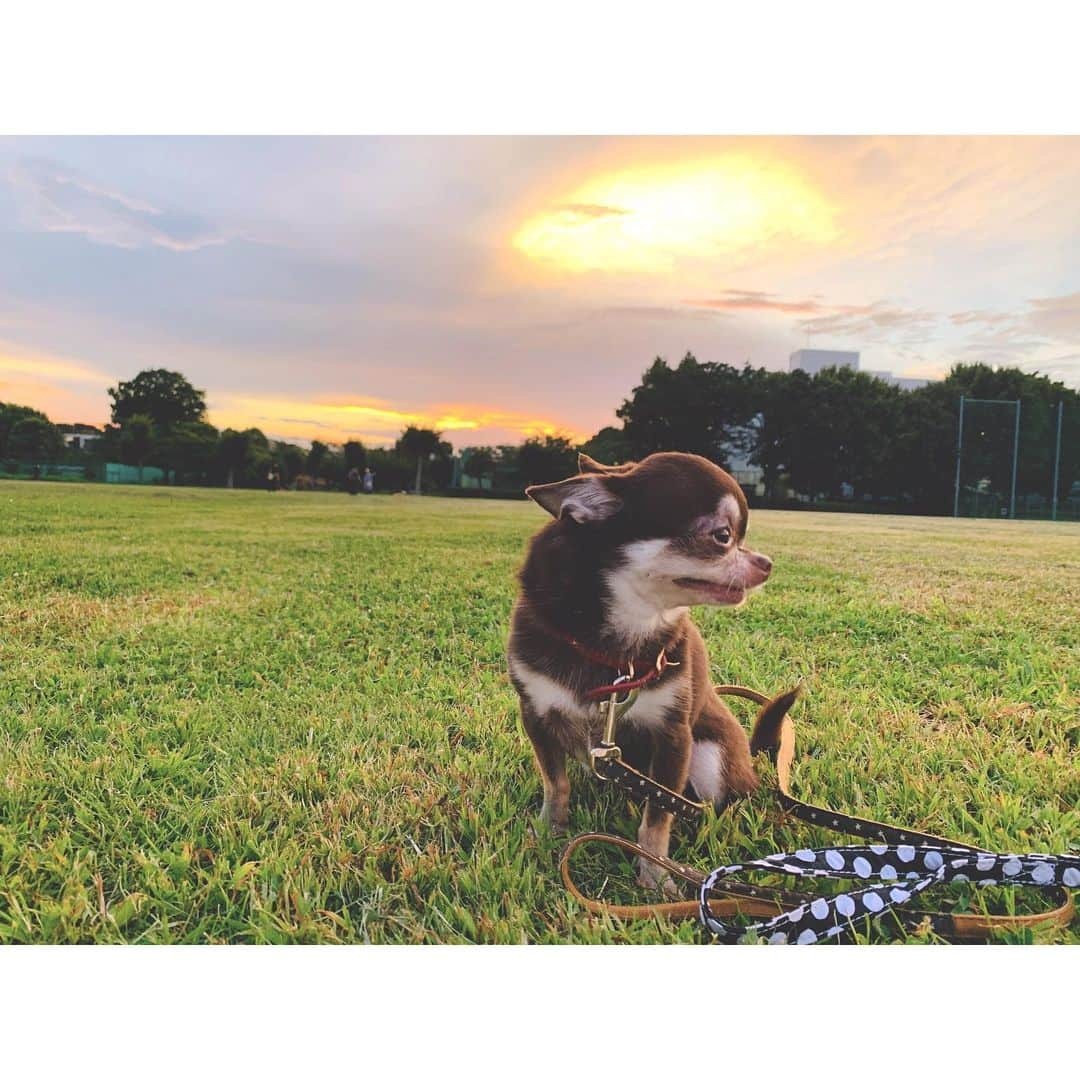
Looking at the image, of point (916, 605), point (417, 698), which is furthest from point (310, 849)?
point (916, 605)

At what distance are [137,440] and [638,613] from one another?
1496 mm

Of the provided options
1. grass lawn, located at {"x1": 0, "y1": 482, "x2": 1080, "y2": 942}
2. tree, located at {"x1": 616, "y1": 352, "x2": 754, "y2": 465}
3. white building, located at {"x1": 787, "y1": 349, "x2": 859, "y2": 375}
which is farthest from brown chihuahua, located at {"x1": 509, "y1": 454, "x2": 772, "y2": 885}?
white building, located at {"x1": 787, "y1": 349, "x2": 859, "y2": 375}

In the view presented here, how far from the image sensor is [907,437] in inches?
85.0

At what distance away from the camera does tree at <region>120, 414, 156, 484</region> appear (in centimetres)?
209

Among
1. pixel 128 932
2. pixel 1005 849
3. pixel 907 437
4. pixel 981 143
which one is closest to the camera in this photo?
pixel 128 932

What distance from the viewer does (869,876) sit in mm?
1508

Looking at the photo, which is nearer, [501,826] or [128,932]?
[128,932]

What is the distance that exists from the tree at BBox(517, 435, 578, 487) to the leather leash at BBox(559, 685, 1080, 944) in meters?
0.72

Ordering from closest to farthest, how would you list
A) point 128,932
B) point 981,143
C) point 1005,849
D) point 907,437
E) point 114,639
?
point 128,932 < point 1005,849 < point 981,143 < point 114,639 < point 907,437

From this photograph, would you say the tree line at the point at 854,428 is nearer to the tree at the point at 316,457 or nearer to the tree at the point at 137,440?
the tree at the point at 316,457

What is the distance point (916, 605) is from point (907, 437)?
1.55 ft

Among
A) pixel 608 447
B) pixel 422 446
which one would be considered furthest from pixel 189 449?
pixel 608 447

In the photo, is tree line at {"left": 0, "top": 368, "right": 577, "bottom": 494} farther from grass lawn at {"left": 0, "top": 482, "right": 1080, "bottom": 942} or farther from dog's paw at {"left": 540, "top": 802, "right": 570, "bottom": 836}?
dog's paw at {"left": 540, "top": 802, "right": 570, "bottom": 836}
